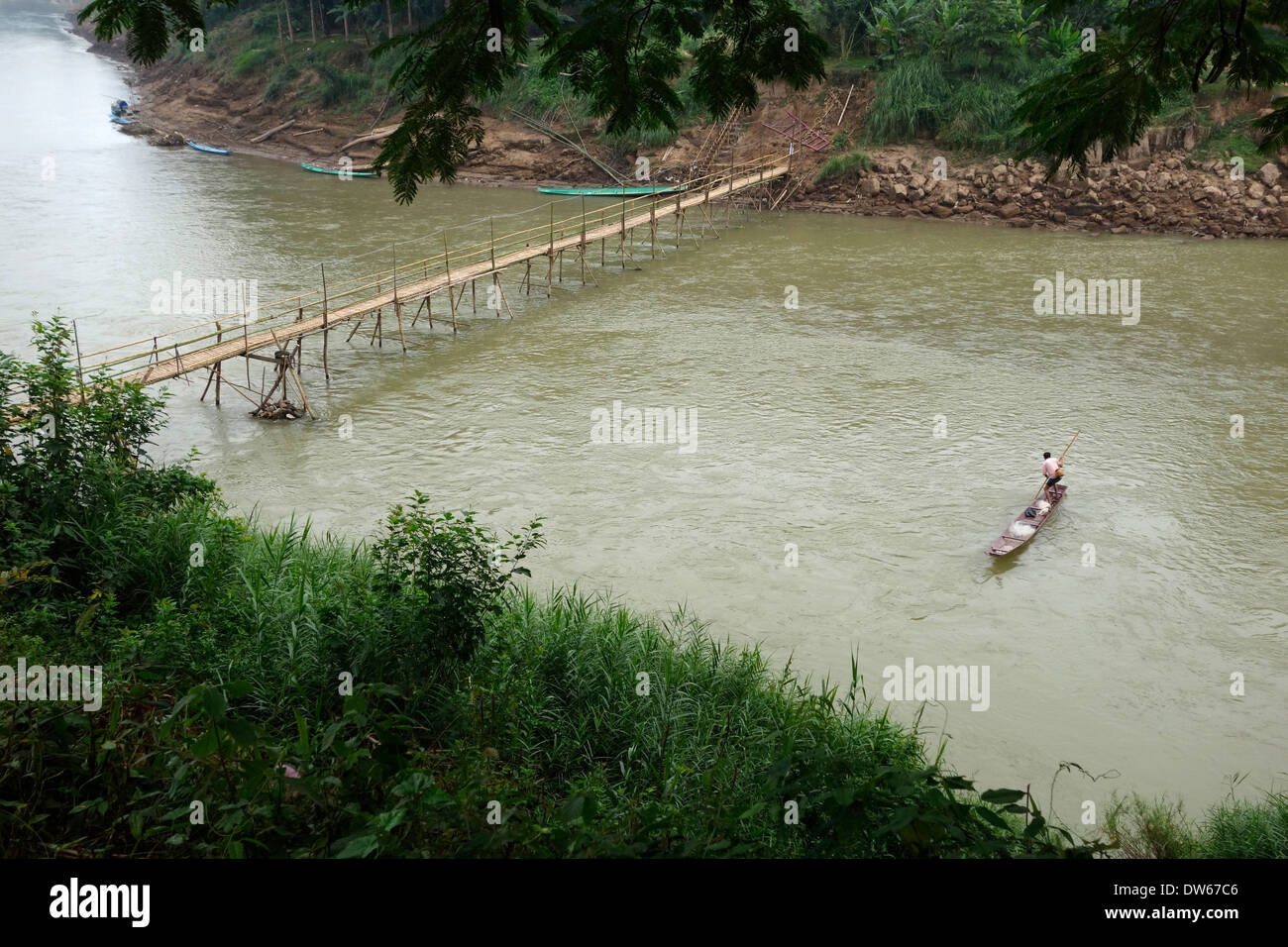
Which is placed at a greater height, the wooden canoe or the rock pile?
the rock pile

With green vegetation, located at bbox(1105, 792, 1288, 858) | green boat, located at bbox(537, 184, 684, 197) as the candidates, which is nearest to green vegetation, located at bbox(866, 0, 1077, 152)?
green boat, located at bbox(537, 184, 684, 197)

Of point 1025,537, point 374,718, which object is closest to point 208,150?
point 1025,537

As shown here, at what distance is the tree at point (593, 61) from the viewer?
445 cm

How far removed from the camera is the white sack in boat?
11.9m

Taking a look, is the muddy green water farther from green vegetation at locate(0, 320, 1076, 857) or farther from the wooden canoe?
green vegetation at locate(0, 320, 1076, 857)

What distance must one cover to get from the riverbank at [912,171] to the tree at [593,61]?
17821 mm

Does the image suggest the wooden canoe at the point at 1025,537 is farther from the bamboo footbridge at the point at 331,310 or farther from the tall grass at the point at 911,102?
the tall grass at the point at 911,102

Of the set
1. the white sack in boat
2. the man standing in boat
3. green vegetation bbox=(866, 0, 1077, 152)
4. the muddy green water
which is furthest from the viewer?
green vegetation bbox=(866, 0, 1077, 152)

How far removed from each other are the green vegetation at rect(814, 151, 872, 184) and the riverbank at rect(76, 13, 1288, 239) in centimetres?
7

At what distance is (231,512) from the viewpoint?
1267 cm

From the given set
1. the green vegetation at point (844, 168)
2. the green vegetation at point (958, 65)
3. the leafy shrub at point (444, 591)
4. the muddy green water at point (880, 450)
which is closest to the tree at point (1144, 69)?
the leafy shrub at point (444, 591)

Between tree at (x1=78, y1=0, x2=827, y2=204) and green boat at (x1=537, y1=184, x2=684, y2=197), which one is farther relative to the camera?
green boat at (x1=537, y1=184, x2=684, y2=197)
